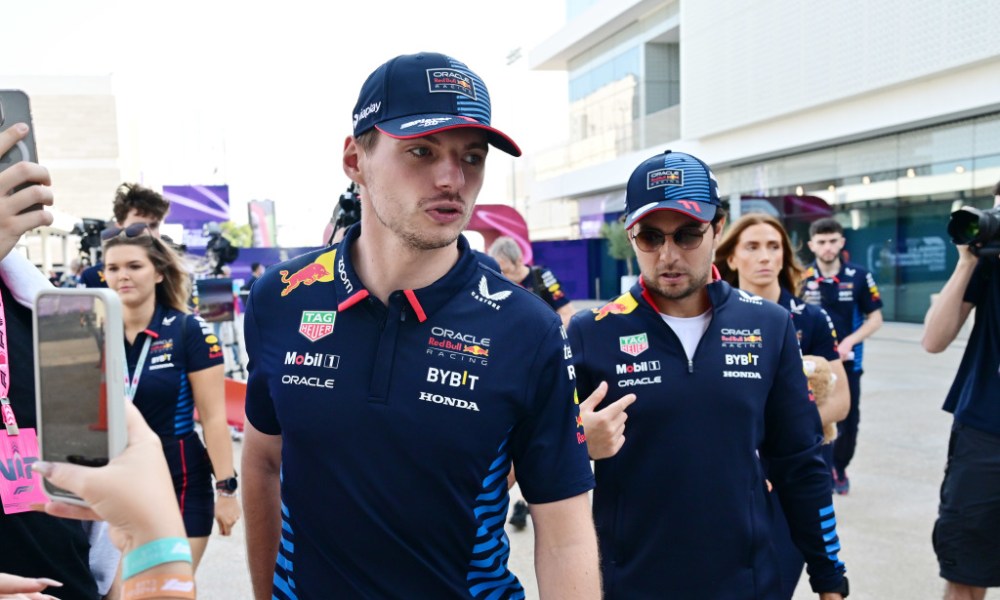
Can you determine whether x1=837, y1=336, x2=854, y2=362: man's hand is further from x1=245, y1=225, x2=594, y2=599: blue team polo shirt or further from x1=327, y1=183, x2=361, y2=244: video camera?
x1=245, y1=225, x2=594, y2=599: blue team polo shirt

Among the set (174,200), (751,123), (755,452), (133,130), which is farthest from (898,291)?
(133,130)

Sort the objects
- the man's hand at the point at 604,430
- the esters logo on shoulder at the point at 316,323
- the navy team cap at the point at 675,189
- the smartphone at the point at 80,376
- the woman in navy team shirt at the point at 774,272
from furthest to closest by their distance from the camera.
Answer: the woman in navy team shirt at the point at 774,272, the navy team cap at the point at 675,189, the man's hand at the point at 604,430, the esters logo on shoulder at the point at 316,323, the smartphone at the point at 80,376

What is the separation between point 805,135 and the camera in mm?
24328

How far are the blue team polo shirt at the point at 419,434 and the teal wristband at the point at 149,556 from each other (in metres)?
0.69

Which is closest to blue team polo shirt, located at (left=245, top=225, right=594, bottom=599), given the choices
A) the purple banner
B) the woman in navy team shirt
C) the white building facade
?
the woman in navy team shirt

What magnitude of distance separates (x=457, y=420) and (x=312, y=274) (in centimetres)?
61

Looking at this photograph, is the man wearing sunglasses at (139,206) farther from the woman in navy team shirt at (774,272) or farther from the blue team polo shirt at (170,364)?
the woman in navy team shirt at (774,272)

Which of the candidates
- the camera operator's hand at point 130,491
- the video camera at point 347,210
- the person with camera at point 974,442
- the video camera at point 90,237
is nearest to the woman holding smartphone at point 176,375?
the video camera at point 347,210

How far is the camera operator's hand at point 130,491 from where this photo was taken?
1.04 metres

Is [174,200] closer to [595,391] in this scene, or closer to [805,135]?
[595,391]

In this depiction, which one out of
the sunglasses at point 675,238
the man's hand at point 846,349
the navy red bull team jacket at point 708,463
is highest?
the sunglasses at point 675,238

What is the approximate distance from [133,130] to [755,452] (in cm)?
8252

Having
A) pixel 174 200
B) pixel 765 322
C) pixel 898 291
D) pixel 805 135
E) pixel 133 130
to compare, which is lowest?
pixel 898 291

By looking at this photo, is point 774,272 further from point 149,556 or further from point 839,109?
point 839,109
